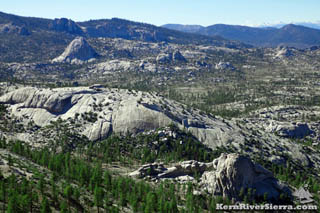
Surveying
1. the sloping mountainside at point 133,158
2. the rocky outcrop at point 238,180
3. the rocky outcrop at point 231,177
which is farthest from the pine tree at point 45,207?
the rocky outcrop at point 238,180

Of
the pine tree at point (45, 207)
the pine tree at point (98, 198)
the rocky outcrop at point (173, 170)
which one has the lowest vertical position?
the rocky outcrop at point (173, 170)

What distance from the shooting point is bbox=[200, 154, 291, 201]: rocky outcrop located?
11181cm

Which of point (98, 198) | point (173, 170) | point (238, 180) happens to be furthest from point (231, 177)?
point (98, 198)

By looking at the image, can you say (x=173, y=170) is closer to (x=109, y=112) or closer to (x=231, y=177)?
(x=231, y=177)

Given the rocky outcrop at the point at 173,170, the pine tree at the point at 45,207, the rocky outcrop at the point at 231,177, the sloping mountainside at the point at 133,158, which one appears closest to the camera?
the pine tree at the point at 45,207

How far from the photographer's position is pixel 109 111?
175 m

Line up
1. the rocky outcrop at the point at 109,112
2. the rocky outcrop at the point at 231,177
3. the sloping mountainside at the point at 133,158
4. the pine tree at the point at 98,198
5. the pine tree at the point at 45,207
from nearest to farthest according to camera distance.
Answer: the pine tree at the point at 45,207, the pine tree at the point at 98,198, the sloping mountainside at the point at 133,158, the rocky outcrop at the point at 231,177, the rocky outcrop at the point at 109,112

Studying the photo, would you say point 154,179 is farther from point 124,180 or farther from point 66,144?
point 66,144

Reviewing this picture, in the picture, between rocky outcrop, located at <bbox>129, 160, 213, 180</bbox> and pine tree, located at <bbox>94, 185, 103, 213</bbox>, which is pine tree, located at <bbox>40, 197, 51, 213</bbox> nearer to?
pine tree, located at <bbox>94, 185, 103, 213</bbox>

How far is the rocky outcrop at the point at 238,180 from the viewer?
112 metres

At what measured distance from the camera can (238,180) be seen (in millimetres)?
112312

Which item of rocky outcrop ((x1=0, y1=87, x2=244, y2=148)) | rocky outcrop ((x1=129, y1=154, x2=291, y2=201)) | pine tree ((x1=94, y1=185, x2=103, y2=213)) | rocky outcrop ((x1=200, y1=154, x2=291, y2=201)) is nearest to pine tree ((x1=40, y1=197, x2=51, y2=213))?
pine tree ((x1=94, y1=185, x2=103, y2=213))

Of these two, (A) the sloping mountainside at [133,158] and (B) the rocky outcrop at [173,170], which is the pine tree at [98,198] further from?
(B) the rocky outcrop at [173,170]

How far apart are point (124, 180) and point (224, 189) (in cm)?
3869
